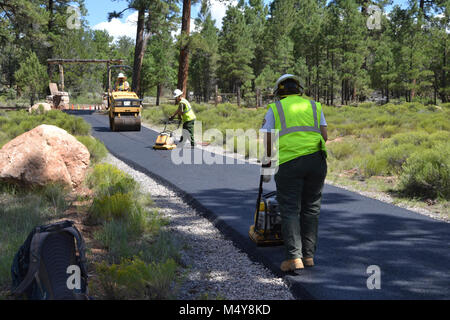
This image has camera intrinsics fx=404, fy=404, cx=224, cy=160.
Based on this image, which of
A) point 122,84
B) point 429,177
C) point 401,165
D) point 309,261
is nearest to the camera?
point 309,261

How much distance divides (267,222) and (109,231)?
77.6 inches

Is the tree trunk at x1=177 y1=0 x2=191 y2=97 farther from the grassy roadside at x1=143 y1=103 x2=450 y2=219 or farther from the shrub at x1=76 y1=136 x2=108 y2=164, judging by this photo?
the shrub at x1=76 y1=136 x2=108 y2=164

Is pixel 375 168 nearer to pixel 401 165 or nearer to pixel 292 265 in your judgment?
pixel 401 165

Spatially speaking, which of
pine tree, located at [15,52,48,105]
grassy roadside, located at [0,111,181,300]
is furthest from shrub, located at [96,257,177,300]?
pine tree, located at [15,52,48,105]

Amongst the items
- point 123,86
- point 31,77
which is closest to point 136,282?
point 123,86

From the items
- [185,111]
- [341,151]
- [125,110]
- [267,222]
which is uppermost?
[125,110]

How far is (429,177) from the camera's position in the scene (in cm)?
750

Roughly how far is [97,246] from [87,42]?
48.3 m

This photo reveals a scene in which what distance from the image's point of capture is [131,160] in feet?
36.4

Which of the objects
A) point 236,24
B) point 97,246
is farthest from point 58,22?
point 97,246

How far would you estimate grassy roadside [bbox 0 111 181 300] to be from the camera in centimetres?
361

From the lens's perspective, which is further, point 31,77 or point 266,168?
point 31,77

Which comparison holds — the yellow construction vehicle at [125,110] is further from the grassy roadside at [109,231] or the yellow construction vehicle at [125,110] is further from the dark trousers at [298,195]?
the dark trousers at [298,195]
